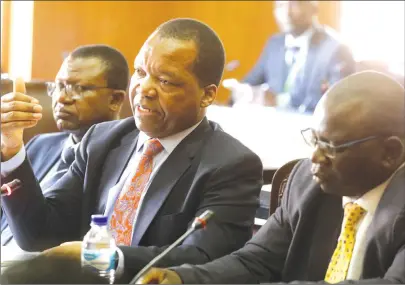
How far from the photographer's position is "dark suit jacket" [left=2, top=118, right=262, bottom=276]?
175cm

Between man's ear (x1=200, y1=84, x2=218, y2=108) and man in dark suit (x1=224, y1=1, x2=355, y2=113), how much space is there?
2.95 meters

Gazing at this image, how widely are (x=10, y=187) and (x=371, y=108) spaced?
96 centimetres

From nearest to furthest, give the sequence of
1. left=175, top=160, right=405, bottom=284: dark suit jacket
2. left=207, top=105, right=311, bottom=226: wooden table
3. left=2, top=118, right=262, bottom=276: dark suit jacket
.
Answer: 1. left=175, top=160, right=405, bottom=284: dark suit jacket
2. left=2, top=118, right=262, bottom=276: dark suit jacket
3. left=207, top=105, right=311, bottom=226: wooden table

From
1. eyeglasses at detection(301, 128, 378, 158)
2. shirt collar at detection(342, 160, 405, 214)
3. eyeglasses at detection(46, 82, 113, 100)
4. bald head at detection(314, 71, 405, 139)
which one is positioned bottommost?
eyeglasses at detection(46, 82, 113, 100)

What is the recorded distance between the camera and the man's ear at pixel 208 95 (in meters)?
1.86

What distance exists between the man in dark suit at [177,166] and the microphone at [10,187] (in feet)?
0.04

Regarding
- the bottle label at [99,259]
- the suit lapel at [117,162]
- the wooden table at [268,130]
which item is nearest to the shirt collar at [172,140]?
the suit lapel at [117,162]

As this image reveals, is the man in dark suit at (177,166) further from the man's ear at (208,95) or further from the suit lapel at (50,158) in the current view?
the suit lapel at (50,158)

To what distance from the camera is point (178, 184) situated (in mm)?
1825

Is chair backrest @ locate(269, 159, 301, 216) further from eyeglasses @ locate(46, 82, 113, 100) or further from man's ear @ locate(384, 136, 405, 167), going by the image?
eyeglasses @ locate(46, 82, 113, 100)

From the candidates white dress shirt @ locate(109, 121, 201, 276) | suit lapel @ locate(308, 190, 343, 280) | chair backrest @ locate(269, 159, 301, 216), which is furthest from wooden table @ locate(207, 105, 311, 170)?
suit lapel @ locate(308, 190, 343, 280)

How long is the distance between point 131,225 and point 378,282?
661mm

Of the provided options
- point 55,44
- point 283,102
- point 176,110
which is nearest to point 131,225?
point 176,110

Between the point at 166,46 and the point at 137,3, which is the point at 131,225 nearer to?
the point at 166,46
